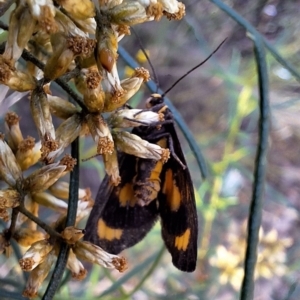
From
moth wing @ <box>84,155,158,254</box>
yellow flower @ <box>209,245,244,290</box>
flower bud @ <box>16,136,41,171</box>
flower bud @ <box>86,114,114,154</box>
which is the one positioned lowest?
yellow flower @ <box>209,245,244,290</box>

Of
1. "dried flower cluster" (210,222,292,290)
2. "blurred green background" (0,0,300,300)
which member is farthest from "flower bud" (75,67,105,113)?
"dried flower cluster" (210,222,292,290)

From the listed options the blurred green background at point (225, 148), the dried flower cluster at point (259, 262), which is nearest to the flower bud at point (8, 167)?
the blurred green background at point (225, 148)

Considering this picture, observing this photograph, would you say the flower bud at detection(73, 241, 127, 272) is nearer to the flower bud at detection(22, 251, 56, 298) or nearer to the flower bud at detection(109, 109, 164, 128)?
the flower bud at detection(22, 251, 56, 298)

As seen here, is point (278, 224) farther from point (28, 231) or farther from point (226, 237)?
point (28, 231)

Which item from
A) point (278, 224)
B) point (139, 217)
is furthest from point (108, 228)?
point (278, 224)

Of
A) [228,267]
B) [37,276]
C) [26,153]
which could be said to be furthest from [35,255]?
[228,267]

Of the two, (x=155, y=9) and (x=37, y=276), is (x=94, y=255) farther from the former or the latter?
(x=155, y=9)
